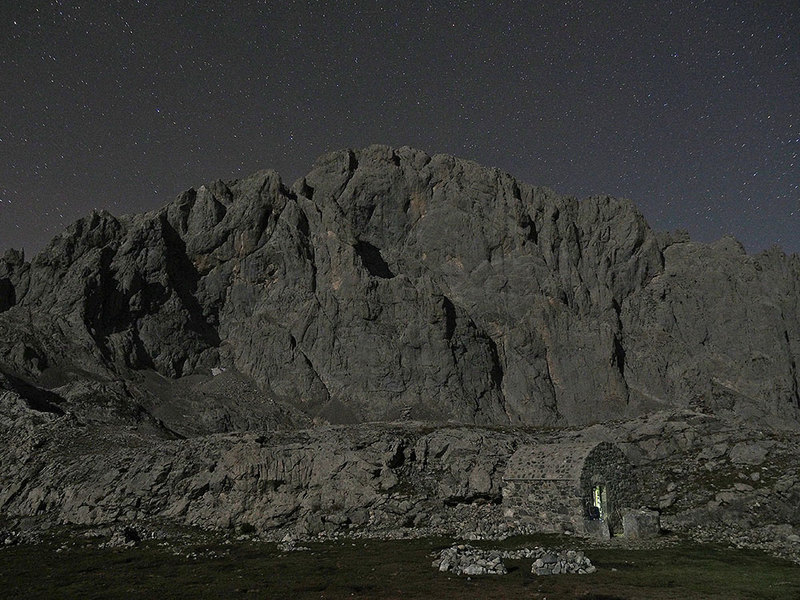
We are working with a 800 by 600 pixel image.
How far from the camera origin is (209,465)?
49469 mm

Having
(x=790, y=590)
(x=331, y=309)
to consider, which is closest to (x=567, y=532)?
(x=790, y=590)

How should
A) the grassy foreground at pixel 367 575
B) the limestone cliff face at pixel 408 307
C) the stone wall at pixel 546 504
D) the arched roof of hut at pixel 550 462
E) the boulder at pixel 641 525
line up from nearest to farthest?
the grassy foreground at pixel 367 575
the boulder at pixel 641 525
the stone wall at pixel 546 504
the arched roof of hut at pixel 550 462
the limestone cliff face at pixel 408 307

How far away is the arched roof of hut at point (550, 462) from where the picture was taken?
36375 mm

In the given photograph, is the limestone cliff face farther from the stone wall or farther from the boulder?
the boulder

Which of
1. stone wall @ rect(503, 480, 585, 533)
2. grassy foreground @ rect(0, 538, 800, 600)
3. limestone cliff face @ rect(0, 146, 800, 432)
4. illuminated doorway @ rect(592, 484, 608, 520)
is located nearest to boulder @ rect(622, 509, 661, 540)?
illuminated doorway @ rect(592, 484, 608, 520)

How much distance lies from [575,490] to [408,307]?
12608 cm

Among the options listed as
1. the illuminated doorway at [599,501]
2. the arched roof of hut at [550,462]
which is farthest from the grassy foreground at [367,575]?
the arched roof of hut at [550,462]

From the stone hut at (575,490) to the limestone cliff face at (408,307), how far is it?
9947 cm

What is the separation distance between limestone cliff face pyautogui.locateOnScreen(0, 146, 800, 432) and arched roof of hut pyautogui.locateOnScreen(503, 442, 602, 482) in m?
97.9

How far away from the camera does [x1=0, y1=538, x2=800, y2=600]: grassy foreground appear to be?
21.3 m

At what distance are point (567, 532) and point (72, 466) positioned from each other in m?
47.3

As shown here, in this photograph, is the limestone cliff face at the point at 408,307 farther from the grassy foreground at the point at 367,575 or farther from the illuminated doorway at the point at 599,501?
the illuminated doorway at the point at 599,501

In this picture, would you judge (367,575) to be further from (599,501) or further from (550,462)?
(599,501)

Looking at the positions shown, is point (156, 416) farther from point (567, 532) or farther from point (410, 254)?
point (567, 532)
